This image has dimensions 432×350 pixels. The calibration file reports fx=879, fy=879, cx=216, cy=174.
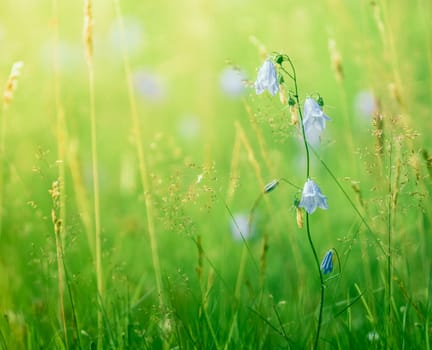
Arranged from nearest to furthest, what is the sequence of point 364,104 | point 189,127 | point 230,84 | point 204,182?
point 204,182
point 364,104
point 189,127
point 230,84

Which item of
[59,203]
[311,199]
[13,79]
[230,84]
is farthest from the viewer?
[230,84]

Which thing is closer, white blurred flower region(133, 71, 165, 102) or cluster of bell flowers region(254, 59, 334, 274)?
cluster of bell flowers region(254, 59, 334, 274)

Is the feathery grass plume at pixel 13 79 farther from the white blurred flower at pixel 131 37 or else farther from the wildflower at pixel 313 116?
the white blurred flower at pixel 131 37

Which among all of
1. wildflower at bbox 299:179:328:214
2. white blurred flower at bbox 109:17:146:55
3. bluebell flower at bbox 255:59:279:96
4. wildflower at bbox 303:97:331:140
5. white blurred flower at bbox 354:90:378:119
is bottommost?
wildflower at bbox 299:179:328:214

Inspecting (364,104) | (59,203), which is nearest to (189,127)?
(364,104)

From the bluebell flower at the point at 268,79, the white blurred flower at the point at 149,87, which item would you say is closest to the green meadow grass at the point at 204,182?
the white blurred flower at the point at 149,87

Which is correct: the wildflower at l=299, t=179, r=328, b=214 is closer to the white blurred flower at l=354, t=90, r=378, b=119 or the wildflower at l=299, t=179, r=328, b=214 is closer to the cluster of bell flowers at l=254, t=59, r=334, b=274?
the cluster of bell flowers at l=254, t=59, r=334, b=274

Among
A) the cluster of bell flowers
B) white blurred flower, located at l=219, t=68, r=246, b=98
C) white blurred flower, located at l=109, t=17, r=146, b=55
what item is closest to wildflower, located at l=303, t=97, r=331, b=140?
the cluster of bell flowers

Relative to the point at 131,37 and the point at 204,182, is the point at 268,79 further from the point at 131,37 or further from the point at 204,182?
the point at 131,37

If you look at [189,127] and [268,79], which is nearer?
[268,79]
